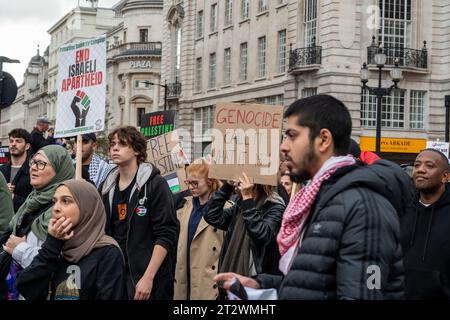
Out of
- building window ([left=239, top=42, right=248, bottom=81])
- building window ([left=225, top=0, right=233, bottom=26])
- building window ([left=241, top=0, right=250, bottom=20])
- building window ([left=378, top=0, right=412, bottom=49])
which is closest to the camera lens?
building window ([left=378, top=0, right=412, bottom=49])

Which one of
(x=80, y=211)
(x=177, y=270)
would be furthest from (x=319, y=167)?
(x=177, y=270)

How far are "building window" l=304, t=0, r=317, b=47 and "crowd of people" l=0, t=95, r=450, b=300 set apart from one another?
2750cm

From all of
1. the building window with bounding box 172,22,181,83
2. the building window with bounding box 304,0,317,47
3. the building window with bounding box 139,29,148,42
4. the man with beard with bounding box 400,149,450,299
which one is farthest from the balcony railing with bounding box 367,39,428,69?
the building window with bounding box 139,29,148,42

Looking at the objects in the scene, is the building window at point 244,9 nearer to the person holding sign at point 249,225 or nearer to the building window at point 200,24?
the building window at point 200,24

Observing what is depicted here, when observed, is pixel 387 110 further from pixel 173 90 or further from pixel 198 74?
pixel 173 90

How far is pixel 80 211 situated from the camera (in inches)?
174

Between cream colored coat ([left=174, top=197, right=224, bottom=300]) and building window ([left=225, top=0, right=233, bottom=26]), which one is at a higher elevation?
building window ([left=225, top=0, right=233, bottom=26])

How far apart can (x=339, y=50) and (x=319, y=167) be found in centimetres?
2970

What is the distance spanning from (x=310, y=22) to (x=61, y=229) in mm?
31454

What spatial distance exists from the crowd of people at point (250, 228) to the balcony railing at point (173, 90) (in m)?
40.7

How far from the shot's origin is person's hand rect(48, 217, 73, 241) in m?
4.29

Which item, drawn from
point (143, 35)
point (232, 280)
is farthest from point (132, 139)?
point (143, 35)

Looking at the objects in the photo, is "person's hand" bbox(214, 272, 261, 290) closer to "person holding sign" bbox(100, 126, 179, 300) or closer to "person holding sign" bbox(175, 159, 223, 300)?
"person holding sign" bbox(100, 126, 179, 300)

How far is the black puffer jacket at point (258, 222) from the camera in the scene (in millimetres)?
5180
